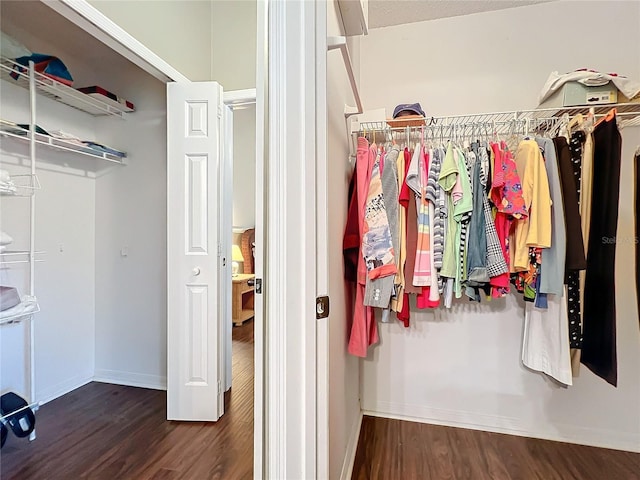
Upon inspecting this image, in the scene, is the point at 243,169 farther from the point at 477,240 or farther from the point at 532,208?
the point at 532,208

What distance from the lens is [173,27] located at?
1.95 m

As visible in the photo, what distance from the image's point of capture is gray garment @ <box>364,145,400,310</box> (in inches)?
55.0

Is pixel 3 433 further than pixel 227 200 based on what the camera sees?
No

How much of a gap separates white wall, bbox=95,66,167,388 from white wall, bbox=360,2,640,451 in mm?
1571

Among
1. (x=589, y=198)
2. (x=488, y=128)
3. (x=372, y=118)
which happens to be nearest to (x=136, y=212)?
(x=372, y=118)

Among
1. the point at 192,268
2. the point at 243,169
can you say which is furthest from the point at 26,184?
the point at 243,169

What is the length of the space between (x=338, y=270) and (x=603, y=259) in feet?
4.03

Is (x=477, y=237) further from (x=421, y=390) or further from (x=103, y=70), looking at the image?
(x=103, y=70)

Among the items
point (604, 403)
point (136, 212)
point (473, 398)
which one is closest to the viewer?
point (604, 403)

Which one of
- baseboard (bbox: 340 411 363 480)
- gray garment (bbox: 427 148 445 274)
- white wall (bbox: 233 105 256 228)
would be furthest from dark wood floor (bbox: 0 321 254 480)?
white wall (bbox: 233 105 256 228)

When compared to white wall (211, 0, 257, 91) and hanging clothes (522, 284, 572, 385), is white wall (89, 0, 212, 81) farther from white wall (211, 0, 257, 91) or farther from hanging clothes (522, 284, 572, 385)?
hanging clothes (522, 284, 572, 385)

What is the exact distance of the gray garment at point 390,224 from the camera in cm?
140

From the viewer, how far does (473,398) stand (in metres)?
1.94

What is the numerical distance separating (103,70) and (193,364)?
2327 millimetres
